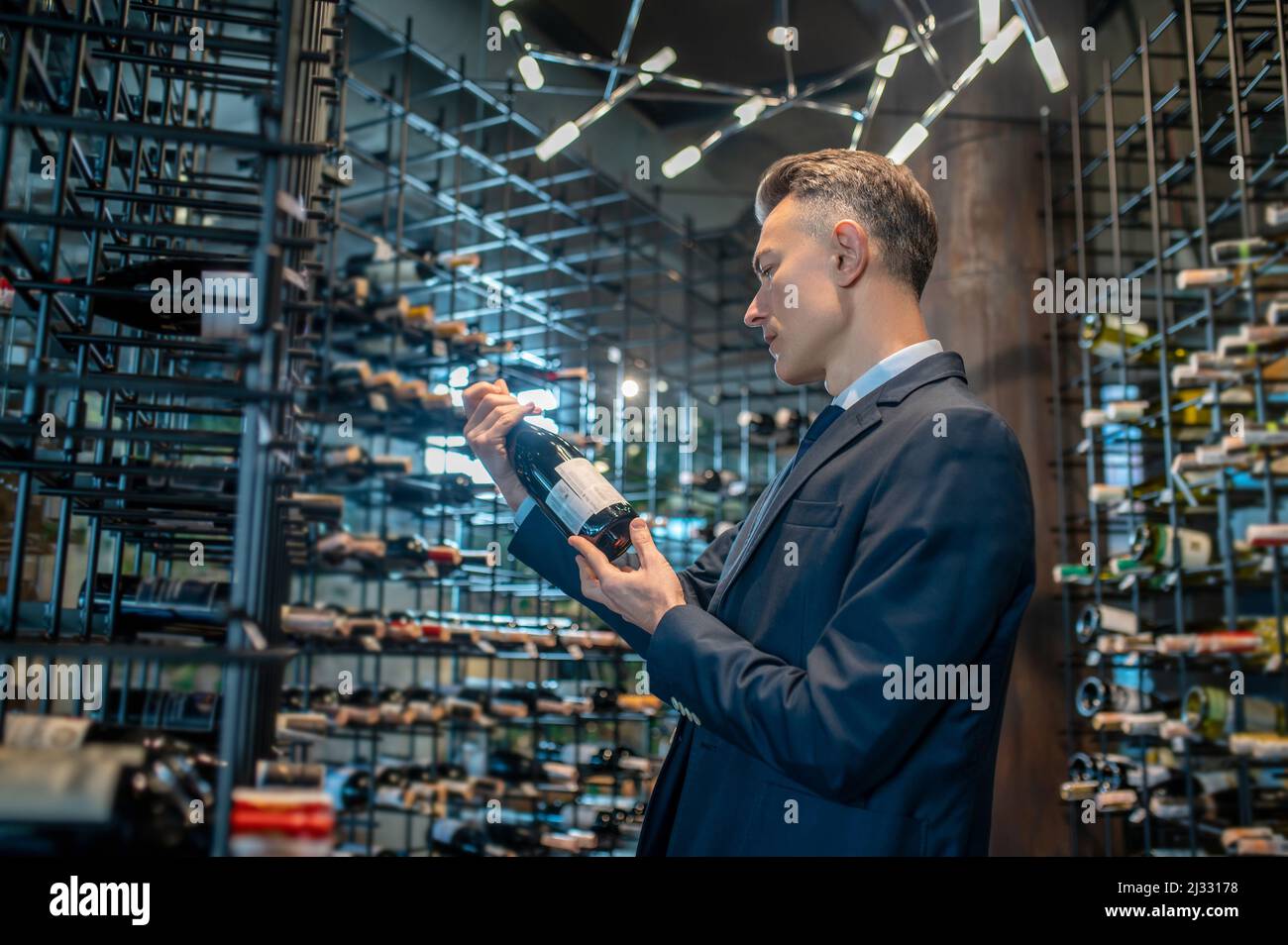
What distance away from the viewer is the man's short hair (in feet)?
4.50

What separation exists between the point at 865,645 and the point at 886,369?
425mm

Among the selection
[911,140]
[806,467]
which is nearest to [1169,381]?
[911,140]

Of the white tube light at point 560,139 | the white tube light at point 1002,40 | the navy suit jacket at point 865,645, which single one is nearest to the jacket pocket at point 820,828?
the navy suit jacket at point 865,645

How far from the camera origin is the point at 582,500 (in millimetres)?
1371

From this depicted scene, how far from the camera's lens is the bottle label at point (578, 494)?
137 cm

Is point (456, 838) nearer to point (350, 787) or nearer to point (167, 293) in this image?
point (350, 787)

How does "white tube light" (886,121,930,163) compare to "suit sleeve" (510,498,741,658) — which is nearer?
"suit sleeve" (510,498,741,658)

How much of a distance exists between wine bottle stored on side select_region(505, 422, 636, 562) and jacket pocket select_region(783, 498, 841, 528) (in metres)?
0.21

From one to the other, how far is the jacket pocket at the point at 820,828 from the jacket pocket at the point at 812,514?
318mm

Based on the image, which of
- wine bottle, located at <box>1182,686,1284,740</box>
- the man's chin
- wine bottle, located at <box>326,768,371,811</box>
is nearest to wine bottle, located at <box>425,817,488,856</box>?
wine bottle, located at <box>326,768,371,811</box>

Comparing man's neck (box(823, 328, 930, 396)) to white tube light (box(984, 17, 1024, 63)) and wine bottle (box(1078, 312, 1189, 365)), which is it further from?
wine bottle (box(1078, 312, 1189, 365))

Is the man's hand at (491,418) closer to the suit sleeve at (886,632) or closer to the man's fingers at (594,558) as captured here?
the man's fingers at (594,558)

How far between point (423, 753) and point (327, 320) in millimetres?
4985
